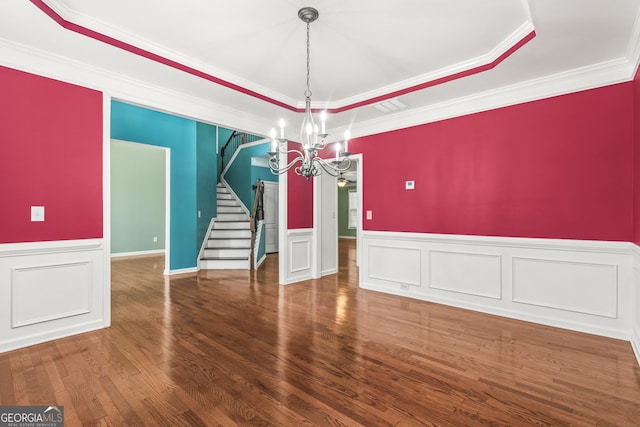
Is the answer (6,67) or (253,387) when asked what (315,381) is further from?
(6,67)

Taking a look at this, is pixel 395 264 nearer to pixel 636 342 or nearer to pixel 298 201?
pixel 298 201

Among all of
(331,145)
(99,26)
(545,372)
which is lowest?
(545,372)

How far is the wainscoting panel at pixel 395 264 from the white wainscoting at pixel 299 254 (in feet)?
3.98

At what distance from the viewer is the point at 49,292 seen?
119 inches

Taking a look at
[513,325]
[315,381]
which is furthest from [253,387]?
[513,325]

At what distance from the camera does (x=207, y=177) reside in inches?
271

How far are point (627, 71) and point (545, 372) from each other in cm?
302

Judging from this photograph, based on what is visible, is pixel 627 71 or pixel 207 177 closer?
pixel 627 71

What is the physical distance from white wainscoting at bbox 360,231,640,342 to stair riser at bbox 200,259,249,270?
3.11 meters

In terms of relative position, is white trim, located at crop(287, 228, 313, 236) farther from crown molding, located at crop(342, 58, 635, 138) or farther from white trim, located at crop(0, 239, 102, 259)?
white trim, located at crop(0, 239, 102, 259)

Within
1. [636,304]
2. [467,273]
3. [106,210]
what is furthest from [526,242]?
[106,210]

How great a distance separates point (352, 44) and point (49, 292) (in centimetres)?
391
